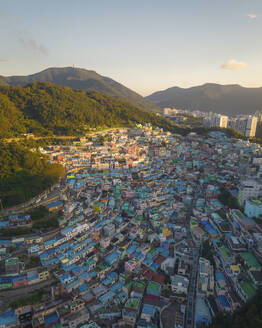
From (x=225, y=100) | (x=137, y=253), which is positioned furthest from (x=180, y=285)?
(x=225, y=100)

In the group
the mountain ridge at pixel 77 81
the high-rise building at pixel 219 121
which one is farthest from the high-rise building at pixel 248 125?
the mountain ridge at pixel 77 81

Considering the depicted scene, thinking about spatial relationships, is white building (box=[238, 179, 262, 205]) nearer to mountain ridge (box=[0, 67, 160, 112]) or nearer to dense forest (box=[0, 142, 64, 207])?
dense forest (box=[0, 142, 64, 207])

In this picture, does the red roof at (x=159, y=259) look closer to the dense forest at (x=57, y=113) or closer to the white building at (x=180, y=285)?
the white building at (x=180, y=285)

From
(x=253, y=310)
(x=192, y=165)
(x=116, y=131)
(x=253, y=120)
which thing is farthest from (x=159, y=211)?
(x=253, y=120)

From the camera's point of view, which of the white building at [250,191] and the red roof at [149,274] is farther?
the white building at [250,191]

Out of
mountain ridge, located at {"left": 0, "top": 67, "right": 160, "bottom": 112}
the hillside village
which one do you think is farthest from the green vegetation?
mountain ridge, located at {"left": 0, "top": 67, "right": 160, "bottom": 112}

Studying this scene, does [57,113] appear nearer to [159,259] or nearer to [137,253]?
[137,253]
